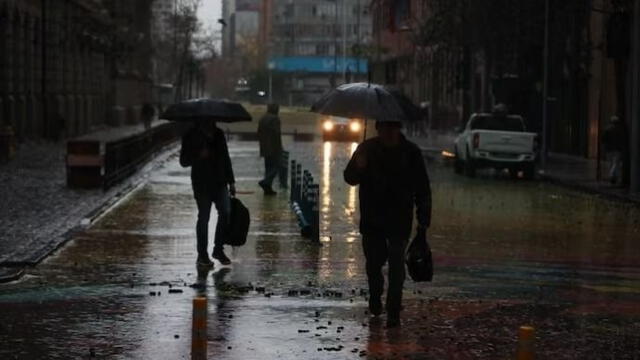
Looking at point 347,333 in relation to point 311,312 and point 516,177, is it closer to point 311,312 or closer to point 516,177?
point 311,312

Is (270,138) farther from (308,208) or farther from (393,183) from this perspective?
(393,183)

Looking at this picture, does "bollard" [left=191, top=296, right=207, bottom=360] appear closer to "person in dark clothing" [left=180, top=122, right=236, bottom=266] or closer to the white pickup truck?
"person in dark clothing" [left=180, top=122, right=236, bottom=266]

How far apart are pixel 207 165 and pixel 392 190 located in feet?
14.9

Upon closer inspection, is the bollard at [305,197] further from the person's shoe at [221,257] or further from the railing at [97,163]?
the railing at [97,163]

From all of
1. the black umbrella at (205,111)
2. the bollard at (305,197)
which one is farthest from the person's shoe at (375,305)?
the bollard at (305,197)

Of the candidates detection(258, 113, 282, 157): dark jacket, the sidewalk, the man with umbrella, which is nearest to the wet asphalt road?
the sidewalk

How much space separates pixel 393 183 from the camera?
10.8m

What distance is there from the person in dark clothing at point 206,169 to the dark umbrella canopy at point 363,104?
2.72 m

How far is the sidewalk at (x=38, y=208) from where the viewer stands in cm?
1603

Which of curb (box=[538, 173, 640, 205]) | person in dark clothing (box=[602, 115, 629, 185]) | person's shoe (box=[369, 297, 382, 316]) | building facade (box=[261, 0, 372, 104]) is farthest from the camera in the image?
building facade (box=[261, 0, 372, 104])

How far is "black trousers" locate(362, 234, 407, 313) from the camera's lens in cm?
1080

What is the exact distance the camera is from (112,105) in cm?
8075

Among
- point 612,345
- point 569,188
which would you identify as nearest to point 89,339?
point 612,345

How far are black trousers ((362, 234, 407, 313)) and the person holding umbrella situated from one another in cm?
417
